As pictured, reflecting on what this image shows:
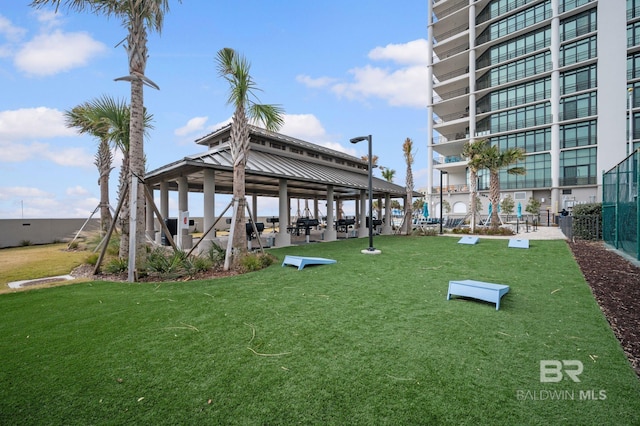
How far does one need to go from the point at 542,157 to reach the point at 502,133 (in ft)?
20.1

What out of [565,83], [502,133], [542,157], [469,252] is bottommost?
[469,252]

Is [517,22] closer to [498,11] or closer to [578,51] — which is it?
[498,11]

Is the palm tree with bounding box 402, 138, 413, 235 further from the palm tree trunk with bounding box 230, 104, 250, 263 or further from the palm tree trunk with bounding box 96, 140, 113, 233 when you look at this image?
the palm tree trunk with bounding box 96, 140, 113, 233

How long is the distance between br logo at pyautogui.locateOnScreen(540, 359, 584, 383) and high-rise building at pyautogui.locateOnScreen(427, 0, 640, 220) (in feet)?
135

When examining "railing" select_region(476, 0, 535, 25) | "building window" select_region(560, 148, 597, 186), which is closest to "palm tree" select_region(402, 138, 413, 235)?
"building window" select_region(560, 148, 597, 186)

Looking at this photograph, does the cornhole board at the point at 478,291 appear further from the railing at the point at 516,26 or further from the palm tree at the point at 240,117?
the railing at the point at 516,26

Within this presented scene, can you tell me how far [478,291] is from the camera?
542cm

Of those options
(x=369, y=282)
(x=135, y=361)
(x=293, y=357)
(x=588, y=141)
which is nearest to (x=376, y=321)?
(x=293, y=357)

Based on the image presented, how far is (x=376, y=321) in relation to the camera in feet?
15.2

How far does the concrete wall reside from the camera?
16.6 m

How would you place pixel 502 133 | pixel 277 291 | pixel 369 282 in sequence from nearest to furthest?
pixel 277 291, pixel 369 282, pixel 502 133

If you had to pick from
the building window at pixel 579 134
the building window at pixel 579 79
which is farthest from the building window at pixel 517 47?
the building window at pixel 579 134

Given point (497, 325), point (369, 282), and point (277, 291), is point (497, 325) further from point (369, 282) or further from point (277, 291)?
point (277, 291)

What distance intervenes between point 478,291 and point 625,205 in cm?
927
